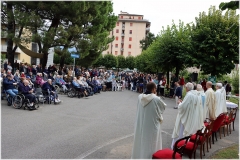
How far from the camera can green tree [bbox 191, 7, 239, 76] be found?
18.9 metres

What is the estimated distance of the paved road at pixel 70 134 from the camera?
21.8 ft

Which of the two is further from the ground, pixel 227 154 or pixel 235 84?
pixel 235 84

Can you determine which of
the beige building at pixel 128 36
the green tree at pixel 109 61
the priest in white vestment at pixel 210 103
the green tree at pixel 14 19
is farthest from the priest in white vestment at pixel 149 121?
the beige building at pixel 128 36

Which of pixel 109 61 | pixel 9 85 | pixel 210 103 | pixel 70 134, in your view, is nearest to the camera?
pixel 70 134

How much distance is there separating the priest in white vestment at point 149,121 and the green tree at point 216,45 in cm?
1475

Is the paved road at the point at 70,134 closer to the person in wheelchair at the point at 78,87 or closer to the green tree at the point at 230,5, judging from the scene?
the green tree at the point at 230,5

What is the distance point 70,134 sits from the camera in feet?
27.5

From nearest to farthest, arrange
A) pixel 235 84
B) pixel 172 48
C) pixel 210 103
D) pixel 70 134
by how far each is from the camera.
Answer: pixel 70 134 → pixel 210 103 → pixel 172 48 → pixel 235 84

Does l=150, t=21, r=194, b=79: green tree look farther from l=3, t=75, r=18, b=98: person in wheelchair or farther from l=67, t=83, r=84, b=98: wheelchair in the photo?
l=3, t=75, r=18, b=98: person in wheelchair

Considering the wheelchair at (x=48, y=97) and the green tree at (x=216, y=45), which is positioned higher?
the green tree at (x=216, y=45)

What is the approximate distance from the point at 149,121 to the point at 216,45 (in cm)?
1522

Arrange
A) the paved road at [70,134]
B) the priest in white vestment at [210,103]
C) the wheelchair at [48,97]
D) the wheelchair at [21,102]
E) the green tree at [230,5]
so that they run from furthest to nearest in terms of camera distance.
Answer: the wheelchair at [48,97] → the wheelchair at [21,102] → the priest in white vestment at [210,103] → the paved road at [70,134] → the green tree at [230,5]

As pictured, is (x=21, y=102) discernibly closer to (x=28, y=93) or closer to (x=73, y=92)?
(x=28, y=93)

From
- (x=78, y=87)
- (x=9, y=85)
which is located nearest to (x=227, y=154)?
(x=9, y=85)
